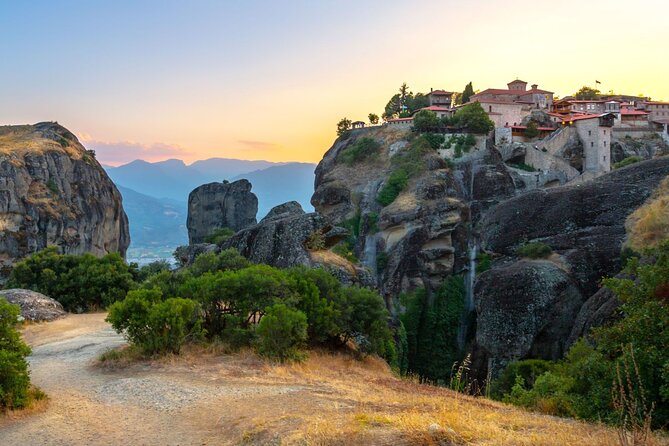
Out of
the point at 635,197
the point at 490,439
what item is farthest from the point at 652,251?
the point at 635,197

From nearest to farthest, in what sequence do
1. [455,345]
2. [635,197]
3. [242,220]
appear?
[635,197]
[455,345]
[242,220]

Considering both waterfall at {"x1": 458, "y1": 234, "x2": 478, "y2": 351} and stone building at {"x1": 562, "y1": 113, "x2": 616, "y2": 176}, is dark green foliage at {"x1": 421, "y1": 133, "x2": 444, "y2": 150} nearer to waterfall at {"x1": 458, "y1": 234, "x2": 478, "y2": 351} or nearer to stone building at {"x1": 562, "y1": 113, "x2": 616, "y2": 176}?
waterfall at {"x1": 458, "y1": 234, "x2": 478, "y2": 351}

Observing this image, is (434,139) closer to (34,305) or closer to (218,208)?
(218,208)

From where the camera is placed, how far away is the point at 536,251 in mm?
34125

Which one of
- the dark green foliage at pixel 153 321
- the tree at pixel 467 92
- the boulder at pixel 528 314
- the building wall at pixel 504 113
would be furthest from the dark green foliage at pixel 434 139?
the dark green foliage at pixel 153 321

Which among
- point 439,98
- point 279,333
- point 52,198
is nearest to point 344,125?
point 439,98

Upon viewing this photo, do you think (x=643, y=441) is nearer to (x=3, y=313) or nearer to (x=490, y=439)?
(x=490, y=439)

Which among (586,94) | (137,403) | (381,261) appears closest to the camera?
(137,403)

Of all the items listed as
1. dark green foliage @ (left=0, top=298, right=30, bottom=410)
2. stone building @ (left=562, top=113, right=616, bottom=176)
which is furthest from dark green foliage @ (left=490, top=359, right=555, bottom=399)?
stone building @ (left=562, top=113, right=616, bottom=176)

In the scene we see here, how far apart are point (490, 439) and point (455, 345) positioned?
4471 centimetres

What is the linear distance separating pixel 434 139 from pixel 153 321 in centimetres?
5666

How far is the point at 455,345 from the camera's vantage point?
4981 cm

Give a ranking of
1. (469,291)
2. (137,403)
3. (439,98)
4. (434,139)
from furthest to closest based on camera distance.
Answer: (439,98) → (434,139) → (469,291) → (137,403)

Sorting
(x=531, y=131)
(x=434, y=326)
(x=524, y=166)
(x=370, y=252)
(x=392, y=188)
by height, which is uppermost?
(x=531, y=131)
